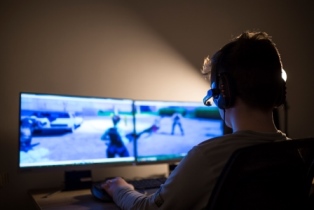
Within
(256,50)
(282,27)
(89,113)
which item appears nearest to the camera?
(256,50)

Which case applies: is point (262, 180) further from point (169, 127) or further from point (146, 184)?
point (169, 127)

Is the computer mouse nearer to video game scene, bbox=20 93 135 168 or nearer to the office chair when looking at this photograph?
video game scene, bbox=20 93 135 168

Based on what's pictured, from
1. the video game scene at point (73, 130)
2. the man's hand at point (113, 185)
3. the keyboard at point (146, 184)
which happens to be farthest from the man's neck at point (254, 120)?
the video game scene at point (73, 130)

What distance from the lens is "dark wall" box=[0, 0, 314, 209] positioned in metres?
1.54

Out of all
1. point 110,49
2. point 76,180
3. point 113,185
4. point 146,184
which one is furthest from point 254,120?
point 110,49

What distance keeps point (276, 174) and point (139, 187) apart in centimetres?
78

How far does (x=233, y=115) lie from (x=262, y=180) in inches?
10.5

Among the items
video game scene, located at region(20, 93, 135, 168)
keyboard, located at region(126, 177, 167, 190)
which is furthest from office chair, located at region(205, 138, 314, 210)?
video game scene, located at region(20, 93, 135, 168)

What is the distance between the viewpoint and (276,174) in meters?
0.70

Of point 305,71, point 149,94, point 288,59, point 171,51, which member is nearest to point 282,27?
point 288,59

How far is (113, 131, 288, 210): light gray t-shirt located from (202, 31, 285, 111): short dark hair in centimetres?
11

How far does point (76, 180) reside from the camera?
4.80 ft

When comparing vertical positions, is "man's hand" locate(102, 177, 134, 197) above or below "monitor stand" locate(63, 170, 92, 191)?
above

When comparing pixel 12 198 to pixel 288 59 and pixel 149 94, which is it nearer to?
pixel 149 94
